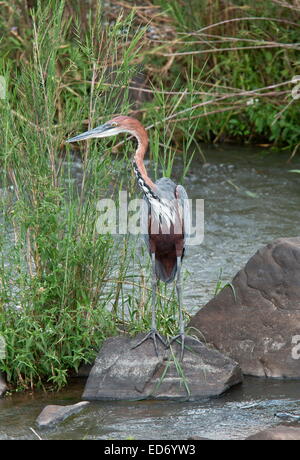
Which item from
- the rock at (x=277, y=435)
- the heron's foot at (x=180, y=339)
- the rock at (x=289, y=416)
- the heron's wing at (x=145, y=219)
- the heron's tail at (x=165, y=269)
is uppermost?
the heron's wing at (x=145, y=219)

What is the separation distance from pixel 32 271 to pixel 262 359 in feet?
4.62

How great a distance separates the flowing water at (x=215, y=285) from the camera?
4539 mm

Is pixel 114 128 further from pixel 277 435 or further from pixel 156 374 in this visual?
pixel 277 435

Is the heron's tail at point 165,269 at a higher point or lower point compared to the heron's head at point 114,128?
lower

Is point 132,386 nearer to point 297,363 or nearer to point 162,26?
point 297,363

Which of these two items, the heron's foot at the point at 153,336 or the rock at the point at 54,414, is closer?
the rock at the point at 54,414

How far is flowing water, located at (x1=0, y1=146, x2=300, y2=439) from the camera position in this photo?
4.54 m

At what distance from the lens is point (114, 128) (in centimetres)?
498

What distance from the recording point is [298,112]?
396 inches

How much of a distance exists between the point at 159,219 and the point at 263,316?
0.83 meters

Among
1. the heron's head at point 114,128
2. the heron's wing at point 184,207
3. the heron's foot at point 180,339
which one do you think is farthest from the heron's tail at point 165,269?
the heron's head at point 114,128

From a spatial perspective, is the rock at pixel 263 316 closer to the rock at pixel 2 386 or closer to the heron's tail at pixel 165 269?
the heron's tail at pixel 165 269

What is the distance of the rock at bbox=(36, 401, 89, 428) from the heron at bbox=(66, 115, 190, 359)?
20.7 inches
